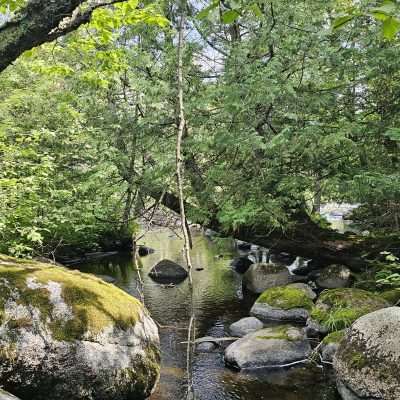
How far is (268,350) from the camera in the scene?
22.5ft

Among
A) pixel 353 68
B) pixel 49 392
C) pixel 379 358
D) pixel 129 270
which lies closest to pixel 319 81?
A: pixel 353 68

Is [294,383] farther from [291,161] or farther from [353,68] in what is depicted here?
[353,68]

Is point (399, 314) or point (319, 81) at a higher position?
point (319, 81)

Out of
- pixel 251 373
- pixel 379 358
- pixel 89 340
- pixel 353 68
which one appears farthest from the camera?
pixel 353 68

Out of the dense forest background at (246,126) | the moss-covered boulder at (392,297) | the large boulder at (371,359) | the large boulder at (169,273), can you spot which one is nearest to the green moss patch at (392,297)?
the moss-covered boulder at (392,297)

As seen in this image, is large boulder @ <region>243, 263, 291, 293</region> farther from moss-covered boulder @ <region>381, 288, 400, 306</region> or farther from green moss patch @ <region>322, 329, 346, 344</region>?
green moss patch @ <region>322, 329, 346, 344</region>

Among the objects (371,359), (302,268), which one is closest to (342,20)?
(371,359)

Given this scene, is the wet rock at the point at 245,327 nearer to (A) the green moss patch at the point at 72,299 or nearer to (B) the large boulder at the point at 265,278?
(A) the green moss patch at the point at 72,299

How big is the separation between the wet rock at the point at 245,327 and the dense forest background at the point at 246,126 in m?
2.03

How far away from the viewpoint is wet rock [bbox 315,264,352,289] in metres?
11.0

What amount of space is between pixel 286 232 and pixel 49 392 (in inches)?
302

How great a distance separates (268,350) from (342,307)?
73.4 inches

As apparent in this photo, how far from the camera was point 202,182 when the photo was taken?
10.3 metres

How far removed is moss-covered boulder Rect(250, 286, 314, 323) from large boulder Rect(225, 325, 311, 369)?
175 cm
